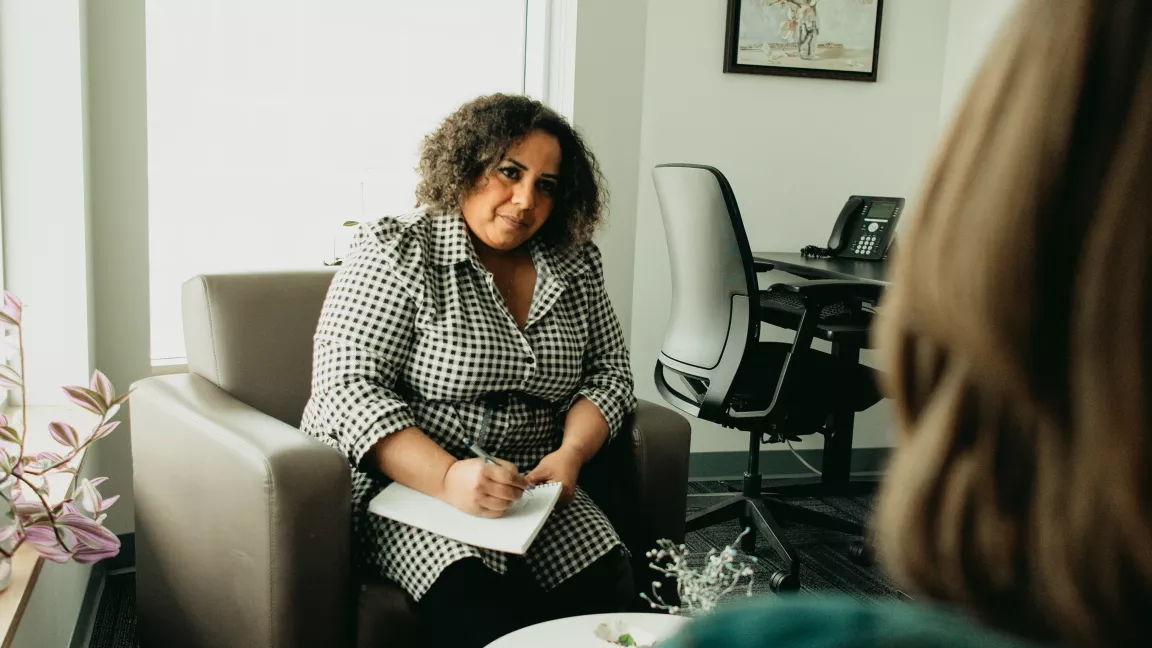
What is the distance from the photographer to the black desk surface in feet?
8.55

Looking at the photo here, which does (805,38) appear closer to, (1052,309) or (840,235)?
(840,235)

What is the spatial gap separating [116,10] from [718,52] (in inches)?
71.6

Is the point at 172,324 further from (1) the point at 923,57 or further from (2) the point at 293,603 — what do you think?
(1) the point at 923,57

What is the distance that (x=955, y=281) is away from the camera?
10.6 inches

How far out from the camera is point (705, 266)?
2367 mm

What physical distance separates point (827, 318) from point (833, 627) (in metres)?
2.45

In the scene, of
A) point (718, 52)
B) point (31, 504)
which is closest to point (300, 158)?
point (718, 52)

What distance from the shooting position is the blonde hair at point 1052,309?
0.26 metres

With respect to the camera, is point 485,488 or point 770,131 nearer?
point 485,488

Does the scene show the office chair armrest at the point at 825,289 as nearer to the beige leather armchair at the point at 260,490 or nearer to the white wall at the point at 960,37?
the beige leather armchair at the point at 260,490

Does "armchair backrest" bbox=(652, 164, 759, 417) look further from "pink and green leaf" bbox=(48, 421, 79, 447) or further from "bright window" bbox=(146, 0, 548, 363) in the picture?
"pink and green leaf" bbox=(48, 421, 79, 447)

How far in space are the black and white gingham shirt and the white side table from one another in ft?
0.83

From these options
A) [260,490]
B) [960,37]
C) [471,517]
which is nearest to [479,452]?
[471,517]

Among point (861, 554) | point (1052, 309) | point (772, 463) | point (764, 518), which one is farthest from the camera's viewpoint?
point (772, 463)
